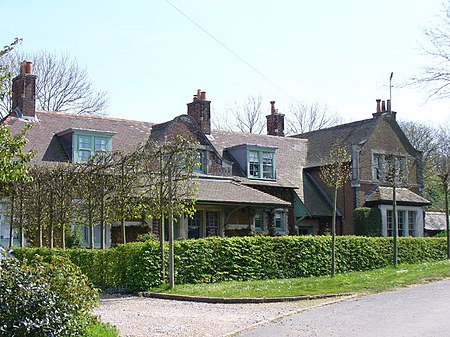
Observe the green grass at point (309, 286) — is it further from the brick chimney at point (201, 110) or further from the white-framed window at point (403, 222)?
the brick chimney at point (201, 110)

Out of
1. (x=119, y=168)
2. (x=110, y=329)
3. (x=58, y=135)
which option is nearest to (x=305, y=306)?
(x=110, y=329)

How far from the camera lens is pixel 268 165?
3453 centimetres

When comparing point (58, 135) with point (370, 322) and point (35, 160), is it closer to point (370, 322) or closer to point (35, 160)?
point (35, 160)

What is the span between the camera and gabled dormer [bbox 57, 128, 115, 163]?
28125mm

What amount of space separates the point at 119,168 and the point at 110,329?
11017 millimetres

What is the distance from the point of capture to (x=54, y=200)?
21891 millimetres

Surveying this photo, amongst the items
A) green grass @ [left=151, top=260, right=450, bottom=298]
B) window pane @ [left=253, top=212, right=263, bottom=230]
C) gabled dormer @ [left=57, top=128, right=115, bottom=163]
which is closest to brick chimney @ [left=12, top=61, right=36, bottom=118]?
gabled dormer @ [left=57, top=128, right=115, bottom=163]

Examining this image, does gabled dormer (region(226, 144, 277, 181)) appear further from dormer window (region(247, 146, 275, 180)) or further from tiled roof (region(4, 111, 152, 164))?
tiled roof (region(4, 111, 152, 164))

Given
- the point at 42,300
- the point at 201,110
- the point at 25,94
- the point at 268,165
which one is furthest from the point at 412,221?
the point at 42,300

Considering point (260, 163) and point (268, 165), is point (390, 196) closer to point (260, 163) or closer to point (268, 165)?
point (268, 165)

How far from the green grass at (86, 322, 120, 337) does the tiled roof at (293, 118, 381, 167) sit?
2677 cm

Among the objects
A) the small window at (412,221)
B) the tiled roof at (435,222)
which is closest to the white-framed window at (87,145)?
the small window at (412,221)

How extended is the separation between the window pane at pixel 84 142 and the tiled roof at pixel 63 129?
2.42 feet

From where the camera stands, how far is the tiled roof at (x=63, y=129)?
91.7 feet
